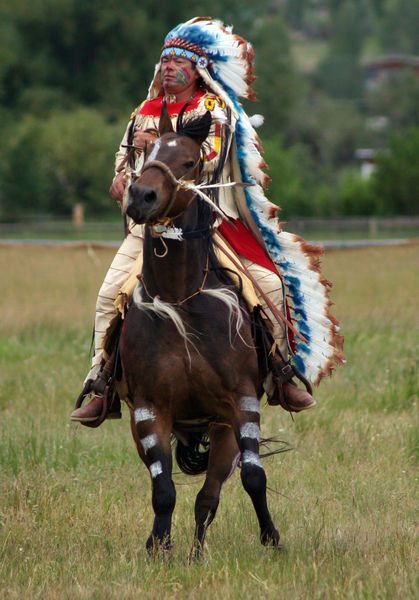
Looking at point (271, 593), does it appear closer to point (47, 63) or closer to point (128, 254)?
point (128, 254)

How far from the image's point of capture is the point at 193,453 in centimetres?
666

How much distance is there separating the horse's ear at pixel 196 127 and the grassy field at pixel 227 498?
227cm

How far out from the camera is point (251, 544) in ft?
19.6

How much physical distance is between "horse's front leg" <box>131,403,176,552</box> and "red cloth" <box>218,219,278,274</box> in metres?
1.24

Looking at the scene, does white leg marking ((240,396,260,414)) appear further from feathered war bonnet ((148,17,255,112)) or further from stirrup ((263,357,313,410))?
feathered war bonnet ((148,17,255,112))

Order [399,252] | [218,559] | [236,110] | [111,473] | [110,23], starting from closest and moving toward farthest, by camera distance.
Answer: [218,559], [236,110], [111,473], [399,252], [110,23]

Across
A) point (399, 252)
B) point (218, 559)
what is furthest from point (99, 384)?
point (399, 252)

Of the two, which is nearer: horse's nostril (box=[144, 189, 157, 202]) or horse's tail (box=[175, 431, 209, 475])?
horse's nostril (box=[144, 189, 157, 202])

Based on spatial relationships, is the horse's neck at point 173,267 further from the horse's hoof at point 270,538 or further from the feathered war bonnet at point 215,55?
the horse's hoof at point 270,538

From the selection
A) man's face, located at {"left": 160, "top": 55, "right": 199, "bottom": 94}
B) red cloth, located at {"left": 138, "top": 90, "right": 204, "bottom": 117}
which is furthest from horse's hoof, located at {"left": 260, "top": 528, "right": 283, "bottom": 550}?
man's face, located at {"left": 160, "top": 55, "right": 199, "bottom": 94}

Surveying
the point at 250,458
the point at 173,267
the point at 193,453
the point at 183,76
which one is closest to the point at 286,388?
the point at 250,458

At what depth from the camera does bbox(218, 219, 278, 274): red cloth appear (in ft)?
20.5

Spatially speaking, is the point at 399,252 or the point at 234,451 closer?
the point at 234,451

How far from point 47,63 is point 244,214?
218ft
